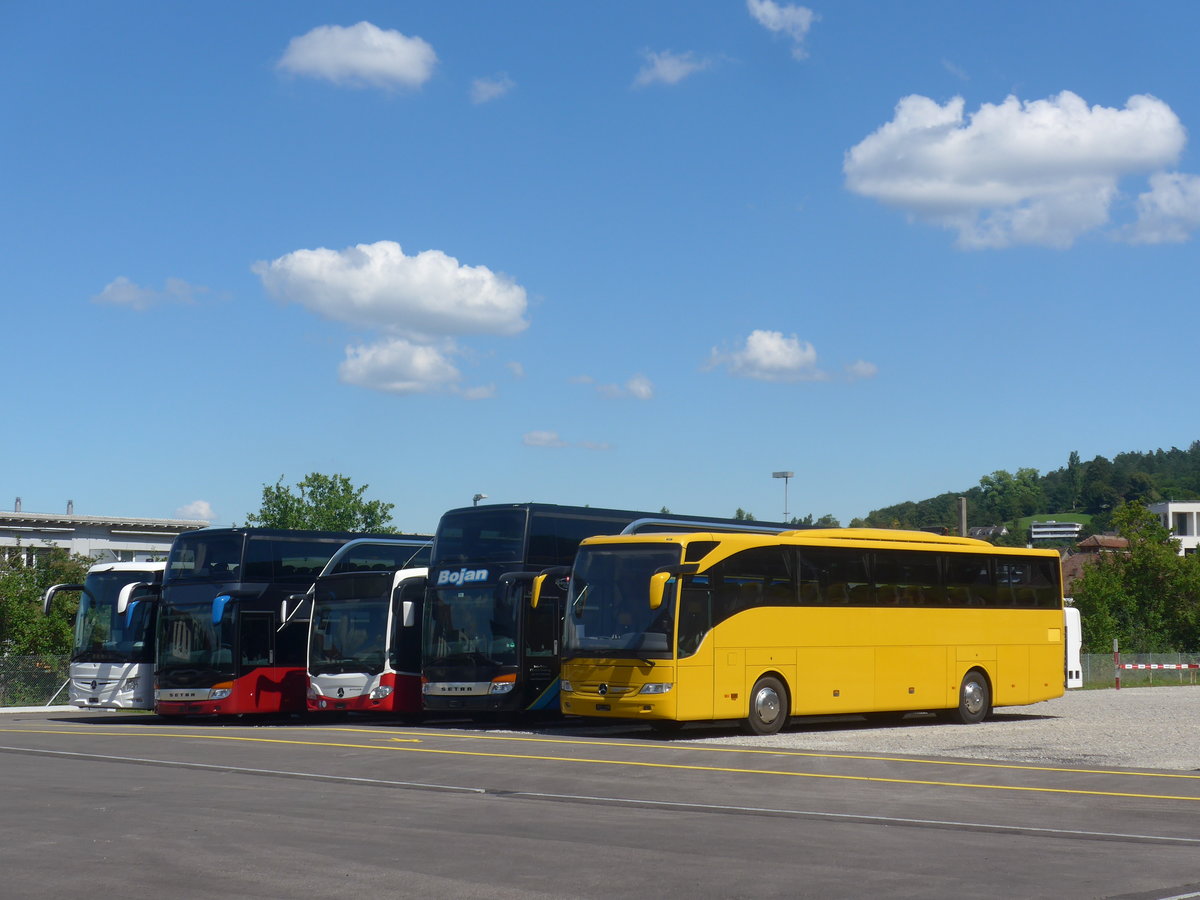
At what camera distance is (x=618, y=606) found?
73.8ft

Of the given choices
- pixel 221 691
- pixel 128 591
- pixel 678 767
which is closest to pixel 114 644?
pixel 128 591

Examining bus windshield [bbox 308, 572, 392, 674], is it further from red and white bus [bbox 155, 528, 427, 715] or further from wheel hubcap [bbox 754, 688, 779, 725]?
wheel hubcap [bbox 754, 688, 779, 725]

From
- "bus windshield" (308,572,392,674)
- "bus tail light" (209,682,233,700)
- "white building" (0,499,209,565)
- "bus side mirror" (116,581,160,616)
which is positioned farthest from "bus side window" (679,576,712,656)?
"white building" (0,499,209,565)

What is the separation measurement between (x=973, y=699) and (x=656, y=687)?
770 cm

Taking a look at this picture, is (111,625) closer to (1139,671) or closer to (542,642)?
(542,642)

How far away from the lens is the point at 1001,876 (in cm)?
951

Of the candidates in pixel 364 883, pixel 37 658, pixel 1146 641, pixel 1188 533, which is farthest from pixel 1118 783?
pixel 1188 533

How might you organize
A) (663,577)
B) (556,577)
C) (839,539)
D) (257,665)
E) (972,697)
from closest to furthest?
1. (663,577)
2. (839,539)
3. (556,577)
4. (972,697)
5. (257,665)

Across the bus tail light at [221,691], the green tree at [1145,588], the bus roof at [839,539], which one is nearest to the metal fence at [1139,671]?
the green tree at [1145,588]

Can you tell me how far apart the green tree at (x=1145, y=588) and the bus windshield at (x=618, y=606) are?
49571 millimetres

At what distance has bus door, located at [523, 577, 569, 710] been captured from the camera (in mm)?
25500

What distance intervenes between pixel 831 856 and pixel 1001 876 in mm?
1308

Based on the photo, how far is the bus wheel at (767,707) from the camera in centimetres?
2306

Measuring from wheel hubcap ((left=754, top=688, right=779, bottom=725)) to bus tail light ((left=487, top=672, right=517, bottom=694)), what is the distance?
4561 millimetres
